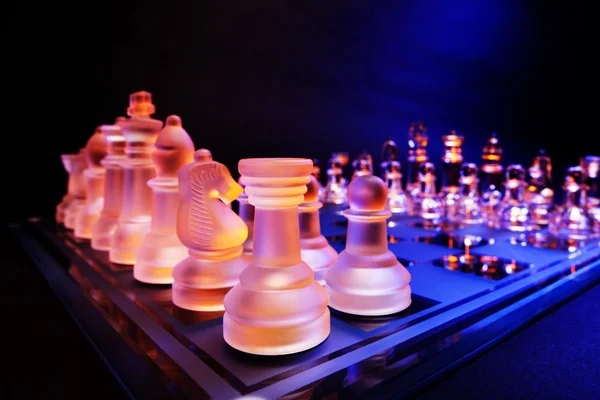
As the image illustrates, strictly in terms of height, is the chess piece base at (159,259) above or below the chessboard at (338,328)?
above

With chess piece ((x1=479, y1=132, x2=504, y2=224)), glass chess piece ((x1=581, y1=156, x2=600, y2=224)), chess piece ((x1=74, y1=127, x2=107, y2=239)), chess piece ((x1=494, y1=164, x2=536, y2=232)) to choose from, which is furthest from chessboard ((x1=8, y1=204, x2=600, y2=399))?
chess piece ((x1=479, y1=132, x2=504, y2=224))

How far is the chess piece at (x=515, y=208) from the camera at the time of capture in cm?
176

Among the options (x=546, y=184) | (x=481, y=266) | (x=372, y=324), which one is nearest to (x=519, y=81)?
(x=546, y=184)

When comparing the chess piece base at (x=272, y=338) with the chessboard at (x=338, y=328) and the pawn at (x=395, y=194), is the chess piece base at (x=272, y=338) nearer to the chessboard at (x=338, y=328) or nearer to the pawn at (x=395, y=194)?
the chessboard at (x=338, y=328)

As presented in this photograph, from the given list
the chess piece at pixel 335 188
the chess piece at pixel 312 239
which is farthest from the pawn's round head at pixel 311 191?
the chess piece at pixel 335 188

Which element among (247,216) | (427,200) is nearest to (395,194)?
(427,200)

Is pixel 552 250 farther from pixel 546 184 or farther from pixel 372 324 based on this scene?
pixel 372 324

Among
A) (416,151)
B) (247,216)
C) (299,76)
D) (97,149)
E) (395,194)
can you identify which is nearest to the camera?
(247,216)

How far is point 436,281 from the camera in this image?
1.07 meters

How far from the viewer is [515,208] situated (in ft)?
5.81

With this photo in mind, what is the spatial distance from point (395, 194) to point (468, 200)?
0.38 m

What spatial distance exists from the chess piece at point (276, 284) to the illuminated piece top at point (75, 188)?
1.11 m

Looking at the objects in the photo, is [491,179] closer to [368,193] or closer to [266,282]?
[368,193]

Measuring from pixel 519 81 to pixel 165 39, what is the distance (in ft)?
8.13
